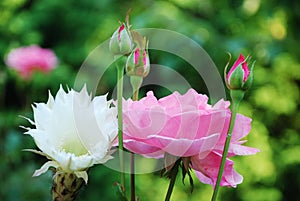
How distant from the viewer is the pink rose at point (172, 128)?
1.22ft

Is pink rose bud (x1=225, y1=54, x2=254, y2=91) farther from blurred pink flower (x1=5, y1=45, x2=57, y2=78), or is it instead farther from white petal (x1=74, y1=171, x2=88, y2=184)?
blurred pink flower (x1=5, y1=45, x2=57, y2=78)

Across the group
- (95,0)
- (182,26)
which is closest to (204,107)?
(182,26)

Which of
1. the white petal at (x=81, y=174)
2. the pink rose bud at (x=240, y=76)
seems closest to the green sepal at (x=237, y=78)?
the pink rose bud at (x=240, y=76)

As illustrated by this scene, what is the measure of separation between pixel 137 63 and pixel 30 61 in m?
1.68

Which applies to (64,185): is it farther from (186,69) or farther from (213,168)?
(186,69)

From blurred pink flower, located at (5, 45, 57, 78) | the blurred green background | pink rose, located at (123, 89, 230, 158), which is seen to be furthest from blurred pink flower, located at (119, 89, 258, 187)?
blurred pink flower, located at (5, 45, 57, 78)

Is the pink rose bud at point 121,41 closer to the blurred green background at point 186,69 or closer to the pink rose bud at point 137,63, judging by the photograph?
the pink rose bud at point 137,63

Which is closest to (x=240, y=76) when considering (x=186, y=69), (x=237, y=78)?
(x=237, y=78)

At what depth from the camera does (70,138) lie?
0.42 meters

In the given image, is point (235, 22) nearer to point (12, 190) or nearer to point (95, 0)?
point (95, 0)

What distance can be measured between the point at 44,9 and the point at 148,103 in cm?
220

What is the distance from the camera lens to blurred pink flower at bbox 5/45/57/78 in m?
2.01

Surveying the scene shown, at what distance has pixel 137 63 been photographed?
39cm

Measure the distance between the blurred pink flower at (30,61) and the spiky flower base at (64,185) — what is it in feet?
5.40
